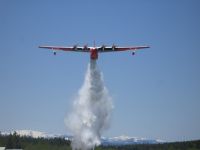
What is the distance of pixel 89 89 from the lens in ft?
339

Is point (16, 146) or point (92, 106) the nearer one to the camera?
point (92, 106)

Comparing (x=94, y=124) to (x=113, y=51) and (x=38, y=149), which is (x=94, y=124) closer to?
(x=113, y=51)

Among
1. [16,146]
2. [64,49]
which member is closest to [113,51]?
[64,49]

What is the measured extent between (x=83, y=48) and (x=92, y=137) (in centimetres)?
2070

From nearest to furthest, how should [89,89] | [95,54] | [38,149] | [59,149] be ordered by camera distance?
[95,54] < [89,89] < [38,149] < [59,149]

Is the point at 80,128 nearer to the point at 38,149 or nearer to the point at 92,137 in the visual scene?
the point at 92,137

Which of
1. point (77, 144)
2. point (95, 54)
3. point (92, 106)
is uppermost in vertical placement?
point (95, 54)

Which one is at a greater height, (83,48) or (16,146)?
(83,48)

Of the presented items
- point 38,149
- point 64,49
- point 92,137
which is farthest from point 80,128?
point 38,149

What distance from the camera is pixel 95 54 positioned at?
95.7 m

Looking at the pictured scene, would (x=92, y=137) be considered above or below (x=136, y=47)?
below

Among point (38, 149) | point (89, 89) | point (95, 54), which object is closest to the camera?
point (95, 54)

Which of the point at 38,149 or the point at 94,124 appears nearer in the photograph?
the point at 94,124

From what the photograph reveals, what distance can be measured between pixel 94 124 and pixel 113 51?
17.4m
